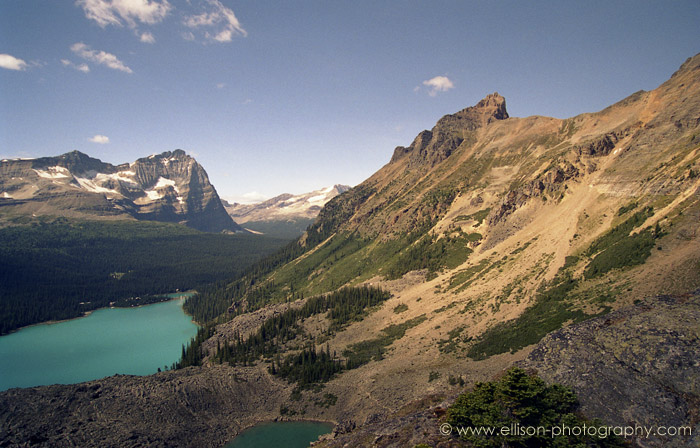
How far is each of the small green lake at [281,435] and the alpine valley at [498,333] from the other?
5.94ft

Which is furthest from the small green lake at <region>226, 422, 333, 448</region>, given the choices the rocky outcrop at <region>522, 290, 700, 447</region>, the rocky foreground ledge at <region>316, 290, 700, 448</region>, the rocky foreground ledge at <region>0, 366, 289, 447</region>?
the rocky outcrop at <region>522, 290, 700, 447</region>

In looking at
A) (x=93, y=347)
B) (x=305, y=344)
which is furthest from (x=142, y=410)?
(x=93, y=347)

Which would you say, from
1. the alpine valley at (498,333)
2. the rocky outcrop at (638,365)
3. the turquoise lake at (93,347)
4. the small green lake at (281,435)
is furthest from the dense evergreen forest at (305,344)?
the rocky outcrop at (638,365)

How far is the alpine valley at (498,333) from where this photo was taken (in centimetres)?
3391

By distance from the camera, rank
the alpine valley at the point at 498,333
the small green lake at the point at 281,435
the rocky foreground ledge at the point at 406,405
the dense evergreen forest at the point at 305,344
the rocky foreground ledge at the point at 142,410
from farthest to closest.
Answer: the dense evergreen forest at the point at 305,344 < the small green lake at the point at 281,435 < the rocky foreground ledge at the point at 142,410 < the alpine valley at the point at 498,333 < the rocky foreground ledge at the point at 406,405

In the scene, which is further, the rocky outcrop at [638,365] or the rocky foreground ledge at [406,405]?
the rocky foreground ledge at [406,405]

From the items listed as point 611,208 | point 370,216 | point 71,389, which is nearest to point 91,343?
point 71,389

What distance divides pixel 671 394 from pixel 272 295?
5704 inches

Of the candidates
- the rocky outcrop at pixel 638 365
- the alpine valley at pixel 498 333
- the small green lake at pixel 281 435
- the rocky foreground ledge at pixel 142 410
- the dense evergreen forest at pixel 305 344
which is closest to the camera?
the rocky outcrop at pixel 638 365

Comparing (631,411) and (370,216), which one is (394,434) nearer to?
(631,411)

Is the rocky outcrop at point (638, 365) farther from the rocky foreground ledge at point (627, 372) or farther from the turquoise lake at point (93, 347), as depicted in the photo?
the turquoise lake at point (93, 347)

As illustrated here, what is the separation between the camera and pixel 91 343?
4975 inches

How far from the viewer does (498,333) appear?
62.8 meters

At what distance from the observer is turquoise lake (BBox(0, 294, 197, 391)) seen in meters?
97.9
